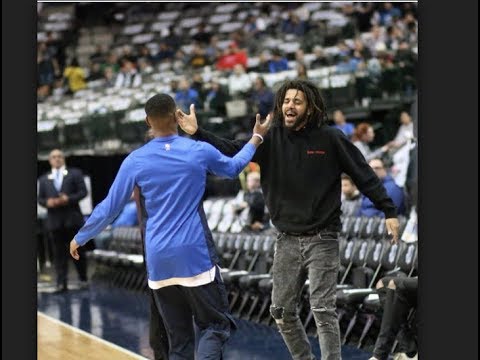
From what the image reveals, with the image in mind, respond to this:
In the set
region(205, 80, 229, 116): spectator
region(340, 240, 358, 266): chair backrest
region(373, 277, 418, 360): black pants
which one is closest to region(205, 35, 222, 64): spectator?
region(205, 80, 229, 116): spectator

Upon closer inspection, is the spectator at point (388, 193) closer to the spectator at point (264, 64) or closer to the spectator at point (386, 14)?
the spectator at point (264, 64)

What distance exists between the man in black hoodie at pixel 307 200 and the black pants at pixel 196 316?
1.48 feet

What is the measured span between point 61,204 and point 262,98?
174 inches

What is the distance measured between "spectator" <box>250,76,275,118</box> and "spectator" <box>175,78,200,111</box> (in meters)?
1.21

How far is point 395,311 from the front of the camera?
7.82m

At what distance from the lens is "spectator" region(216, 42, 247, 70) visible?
23266 mm

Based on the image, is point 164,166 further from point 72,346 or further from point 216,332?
point 72,346

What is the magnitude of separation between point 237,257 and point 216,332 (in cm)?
629

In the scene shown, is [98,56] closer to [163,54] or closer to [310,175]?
[163,54]

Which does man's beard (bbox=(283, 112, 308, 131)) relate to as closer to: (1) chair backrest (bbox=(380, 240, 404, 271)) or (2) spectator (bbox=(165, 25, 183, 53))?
(1) chair backrest (bbox=(380, 240, 404, 271))

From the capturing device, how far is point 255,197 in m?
12.8

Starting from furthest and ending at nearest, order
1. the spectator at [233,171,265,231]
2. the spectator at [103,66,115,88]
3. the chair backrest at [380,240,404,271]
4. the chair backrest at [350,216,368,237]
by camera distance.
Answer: the spectator at [103,66,115,88]
the spectator at [233,171,265,231]
the chair backrest at [350,216,368,237]
the chair backrest at [380,240,404,271]

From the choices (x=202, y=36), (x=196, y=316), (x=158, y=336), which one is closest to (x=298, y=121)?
(x=196, y=316)

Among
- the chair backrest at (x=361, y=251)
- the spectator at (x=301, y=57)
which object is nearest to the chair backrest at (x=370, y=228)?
the chair backrest at (x=361, y=251)
